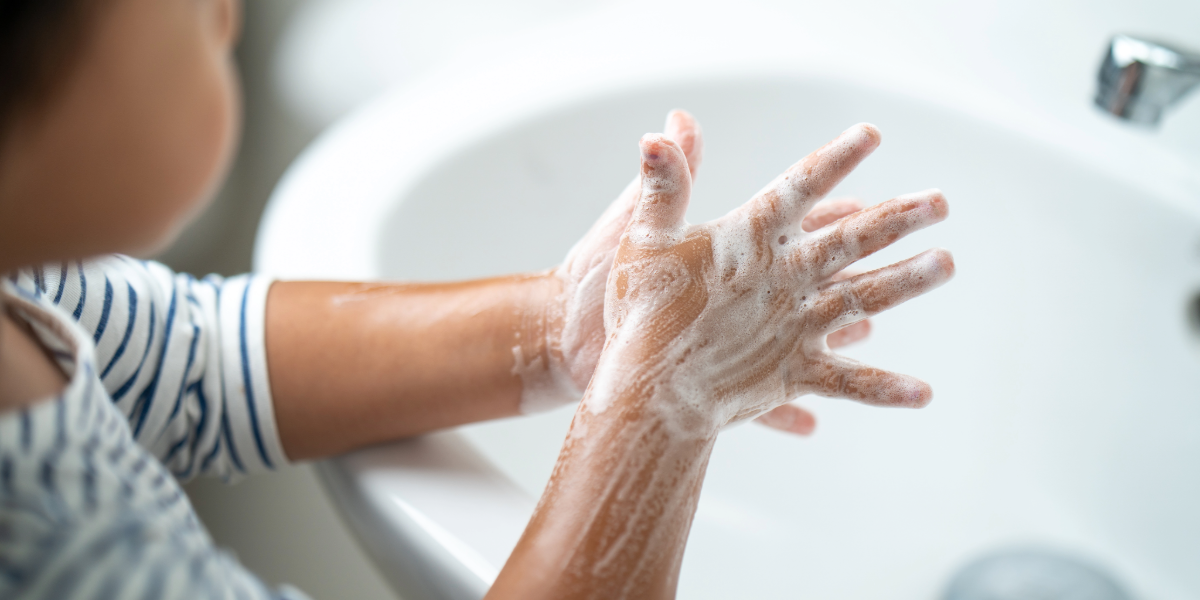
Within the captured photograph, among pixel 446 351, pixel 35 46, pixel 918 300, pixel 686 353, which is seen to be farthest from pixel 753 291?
pixel 918 300

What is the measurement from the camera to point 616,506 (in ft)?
1.15

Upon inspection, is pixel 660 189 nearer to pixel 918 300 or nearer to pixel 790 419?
pixel 790 419

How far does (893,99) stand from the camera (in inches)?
29.1

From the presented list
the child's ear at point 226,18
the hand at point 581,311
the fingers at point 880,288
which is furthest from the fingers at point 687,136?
the child's ear at point 226,18

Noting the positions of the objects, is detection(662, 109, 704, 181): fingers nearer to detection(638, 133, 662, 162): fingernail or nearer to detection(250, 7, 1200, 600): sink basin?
detection(638, 133, 662, 162): fingernail

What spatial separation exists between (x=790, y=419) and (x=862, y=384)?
0.10 meters

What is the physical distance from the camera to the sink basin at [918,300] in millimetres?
668

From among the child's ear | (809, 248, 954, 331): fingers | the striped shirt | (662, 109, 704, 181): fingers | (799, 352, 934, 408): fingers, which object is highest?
(662, 109, 704, 181): fingers

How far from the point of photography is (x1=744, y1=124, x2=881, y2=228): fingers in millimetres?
380

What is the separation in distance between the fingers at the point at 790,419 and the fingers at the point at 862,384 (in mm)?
86

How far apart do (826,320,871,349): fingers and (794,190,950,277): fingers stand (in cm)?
10

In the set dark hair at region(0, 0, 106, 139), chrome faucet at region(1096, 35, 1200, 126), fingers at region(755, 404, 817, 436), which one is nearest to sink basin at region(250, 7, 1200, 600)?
chrome faucet at region(1096, 35, 1200, 126)

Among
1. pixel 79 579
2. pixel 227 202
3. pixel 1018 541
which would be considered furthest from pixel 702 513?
pixel 227 202

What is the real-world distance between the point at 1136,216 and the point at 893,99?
0.67ft
